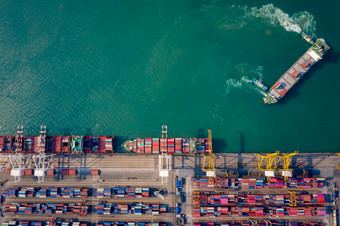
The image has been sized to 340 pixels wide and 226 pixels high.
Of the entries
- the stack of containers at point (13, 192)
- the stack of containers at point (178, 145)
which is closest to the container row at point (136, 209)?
the stack of containers at point (178, 145)

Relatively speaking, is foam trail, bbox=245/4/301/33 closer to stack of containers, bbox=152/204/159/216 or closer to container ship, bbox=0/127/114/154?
container ship, bbox=0/127/114/154

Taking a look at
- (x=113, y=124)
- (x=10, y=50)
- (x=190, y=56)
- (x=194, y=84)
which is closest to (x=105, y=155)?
(x=113, y=124)

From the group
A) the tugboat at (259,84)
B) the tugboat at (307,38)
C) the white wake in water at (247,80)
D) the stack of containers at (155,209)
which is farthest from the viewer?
the white wake in water at (247,80)

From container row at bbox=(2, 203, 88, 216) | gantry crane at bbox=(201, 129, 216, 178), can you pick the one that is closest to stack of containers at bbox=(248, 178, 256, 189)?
gantry crane at bbox=(201, 129, 216, 178)

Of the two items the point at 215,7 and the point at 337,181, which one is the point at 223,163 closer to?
the point at 337,181

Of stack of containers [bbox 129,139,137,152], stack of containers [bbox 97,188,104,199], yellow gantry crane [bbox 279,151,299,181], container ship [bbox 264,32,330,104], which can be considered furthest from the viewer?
container ship [bbox 264,32,330,104]

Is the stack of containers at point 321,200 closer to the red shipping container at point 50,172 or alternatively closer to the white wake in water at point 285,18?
the white wake in water at point 285,18

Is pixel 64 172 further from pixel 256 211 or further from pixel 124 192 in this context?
pixel 256 211
